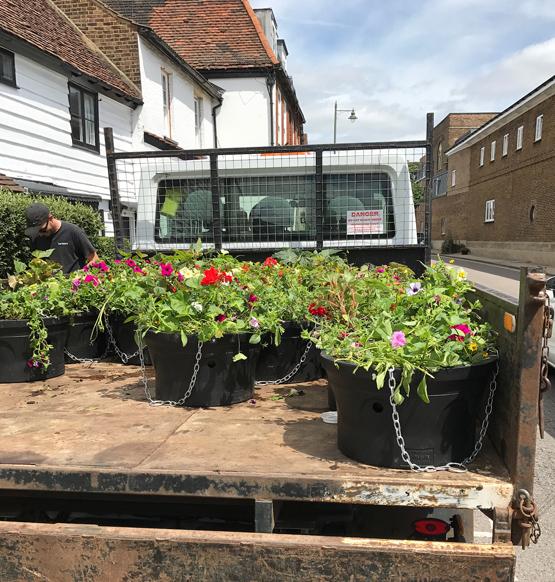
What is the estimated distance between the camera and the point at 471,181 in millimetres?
33844

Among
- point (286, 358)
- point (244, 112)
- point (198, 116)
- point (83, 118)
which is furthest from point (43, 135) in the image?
point (286, 358)

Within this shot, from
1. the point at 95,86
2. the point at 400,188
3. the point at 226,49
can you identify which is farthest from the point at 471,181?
the point at 400,188

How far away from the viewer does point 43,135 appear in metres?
10.5

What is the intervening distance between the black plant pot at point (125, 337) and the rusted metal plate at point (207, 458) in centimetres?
83

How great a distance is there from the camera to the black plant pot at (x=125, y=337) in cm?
330

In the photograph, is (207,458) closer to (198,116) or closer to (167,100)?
(167,100)

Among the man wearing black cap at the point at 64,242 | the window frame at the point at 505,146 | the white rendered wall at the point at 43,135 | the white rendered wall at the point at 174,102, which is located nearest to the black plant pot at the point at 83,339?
the man wearing black cap at the point at 64,242

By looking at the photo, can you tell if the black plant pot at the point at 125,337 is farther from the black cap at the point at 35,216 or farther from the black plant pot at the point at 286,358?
the black cap at the point at 35,216

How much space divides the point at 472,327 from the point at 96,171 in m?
11.6

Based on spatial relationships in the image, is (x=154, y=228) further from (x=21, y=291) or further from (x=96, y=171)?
(x=96, y=171)

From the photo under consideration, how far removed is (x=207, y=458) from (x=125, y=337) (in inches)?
67.2

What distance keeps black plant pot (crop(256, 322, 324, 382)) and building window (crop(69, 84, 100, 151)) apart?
10.2 meters

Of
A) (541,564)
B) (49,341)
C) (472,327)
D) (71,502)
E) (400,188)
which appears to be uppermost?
(400,188)

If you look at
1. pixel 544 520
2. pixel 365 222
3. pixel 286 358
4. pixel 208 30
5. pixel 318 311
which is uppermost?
pixel 208 30
